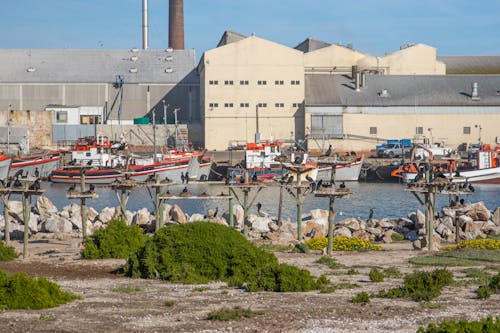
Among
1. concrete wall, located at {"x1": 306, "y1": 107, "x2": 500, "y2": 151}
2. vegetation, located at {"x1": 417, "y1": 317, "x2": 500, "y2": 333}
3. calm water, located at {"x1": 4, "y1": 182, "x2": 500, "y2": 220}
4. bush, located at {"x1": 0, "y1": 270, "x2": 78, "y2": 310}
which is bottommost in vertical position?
calm water, located at {"x1": 4, "y1": 182, "x2": 500, "y2": 220}

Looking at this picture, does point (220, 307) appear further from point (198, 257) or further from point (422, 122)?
point (422, 122)

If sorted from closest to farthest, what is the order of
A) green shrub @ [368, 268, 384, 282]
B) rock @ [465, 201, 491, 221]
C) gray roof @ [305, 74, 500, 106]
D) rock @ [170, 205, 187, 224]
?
1. green shrub @ [368, 268, 384, 282]
2. rock @ [170, 205, 187, 224]
3. rock @ [465, 201, 491, 221]
4. gray roof @ [305, 74, 500, 106]

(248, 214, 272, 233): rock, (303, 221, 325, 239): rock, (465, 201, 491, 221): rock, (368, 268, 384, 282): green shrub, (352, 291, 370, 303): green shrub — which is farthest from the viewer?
(465, 201, 491, 221): rock

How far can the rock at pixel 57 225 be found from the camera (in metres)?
31.0

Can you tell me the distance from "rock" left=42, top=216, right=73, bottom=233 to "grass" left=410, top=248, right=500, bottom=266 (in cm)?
1299

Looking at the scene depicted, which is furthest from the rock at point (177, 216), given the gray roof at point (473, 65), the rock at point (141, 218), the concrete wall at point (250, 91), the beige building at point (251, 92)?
the gray roof at point (473, 65)

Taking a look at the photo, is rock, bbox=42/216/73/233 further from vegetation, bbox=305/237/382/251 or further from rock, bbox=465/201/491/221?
→ rock, bbox=465/201/491/221

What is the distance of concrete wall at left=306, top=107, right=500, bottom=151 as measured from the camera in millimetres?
73562

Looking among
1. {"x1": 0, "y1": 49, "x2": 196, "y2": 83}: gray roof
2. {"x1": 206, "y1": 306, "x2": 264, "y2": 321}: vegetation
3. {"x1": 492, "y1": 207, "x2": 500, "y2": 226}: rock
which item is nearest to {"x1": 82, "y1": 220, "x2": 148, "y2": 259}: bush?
{"x1": 206, "y1": 306, "x2": 264, "y2": 321}: vegetation

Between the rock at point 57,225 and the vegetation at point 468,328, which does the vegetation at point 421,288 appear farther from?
the rock at point 57,225

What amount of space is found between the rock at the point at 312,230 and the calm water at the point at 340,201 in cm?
1040

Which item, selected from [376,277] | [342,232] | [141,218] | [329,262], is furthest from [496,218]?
[376,277]

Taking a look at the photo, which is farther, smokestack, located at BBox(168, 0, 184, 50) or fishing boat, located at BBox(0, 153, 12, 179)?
smokestack, located at BBox(168, 0, 184, 50)

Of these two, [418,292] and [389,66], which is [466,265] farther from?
[389,66]
